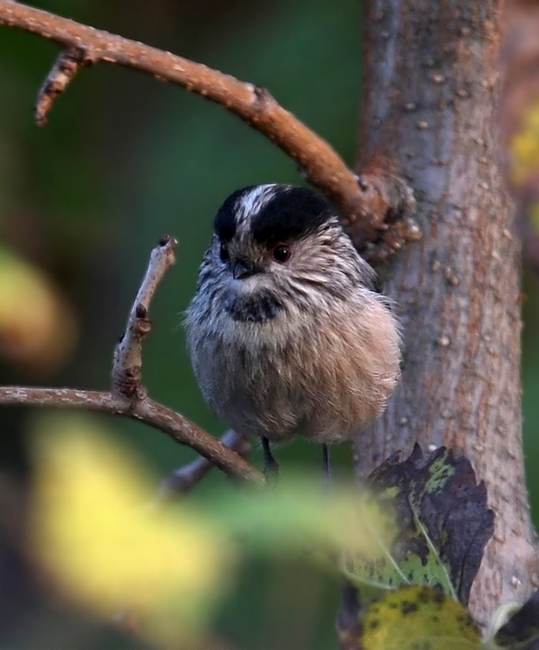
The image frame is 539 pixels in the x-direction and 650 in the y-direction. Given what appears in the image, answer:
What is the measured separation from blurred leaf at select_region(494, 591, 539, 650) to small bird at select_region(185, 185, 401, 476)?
5.37 feet

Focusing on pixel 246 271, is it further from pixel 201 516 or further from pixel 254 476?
pixel 201 516

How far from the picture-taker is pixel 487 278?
11.0 feet

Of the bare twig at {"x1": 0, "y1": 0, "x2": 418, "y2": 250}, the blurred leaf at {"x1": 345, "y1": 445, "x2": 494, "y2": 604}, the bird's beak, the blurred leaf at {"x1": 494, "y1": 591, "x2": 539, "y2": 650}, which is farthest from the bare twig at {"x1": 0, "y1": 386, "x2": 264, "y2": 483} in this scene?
the bird's beak

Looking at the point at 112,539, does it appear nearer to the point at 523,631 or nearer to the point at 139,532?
the point at 139,532

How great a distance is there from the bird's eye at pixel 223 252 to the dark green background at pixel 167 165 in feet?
3.79

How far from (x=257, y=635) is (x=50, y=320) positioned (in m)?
1.44

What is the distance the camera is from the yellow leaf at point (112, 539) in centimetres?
106

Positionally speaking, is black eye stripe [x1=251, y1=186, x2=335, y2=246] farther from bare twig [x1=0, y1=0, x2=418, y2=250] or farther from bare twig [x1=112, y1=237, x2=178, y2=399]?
bare twig [x1=112, y1=237, x2=178, y2=399]

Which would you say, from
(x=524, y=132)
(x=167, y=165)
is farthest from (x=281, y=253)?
(x=524, y=132)

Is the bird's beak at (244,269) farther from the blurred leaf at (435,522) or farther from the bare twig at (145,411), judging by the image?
the blurred leaf at (435,522)

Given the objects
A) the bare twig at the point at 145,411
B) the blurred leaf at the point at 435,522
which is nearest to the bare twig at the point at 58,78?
the bare twig at the point at 145,411

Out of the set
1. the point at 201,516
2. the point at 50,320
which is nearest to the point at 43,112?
the point at 50,320

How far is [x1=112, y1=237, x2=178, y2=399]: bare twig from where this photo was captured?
2.30m

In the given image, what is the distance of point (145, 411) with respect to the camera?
2398 millimetres
